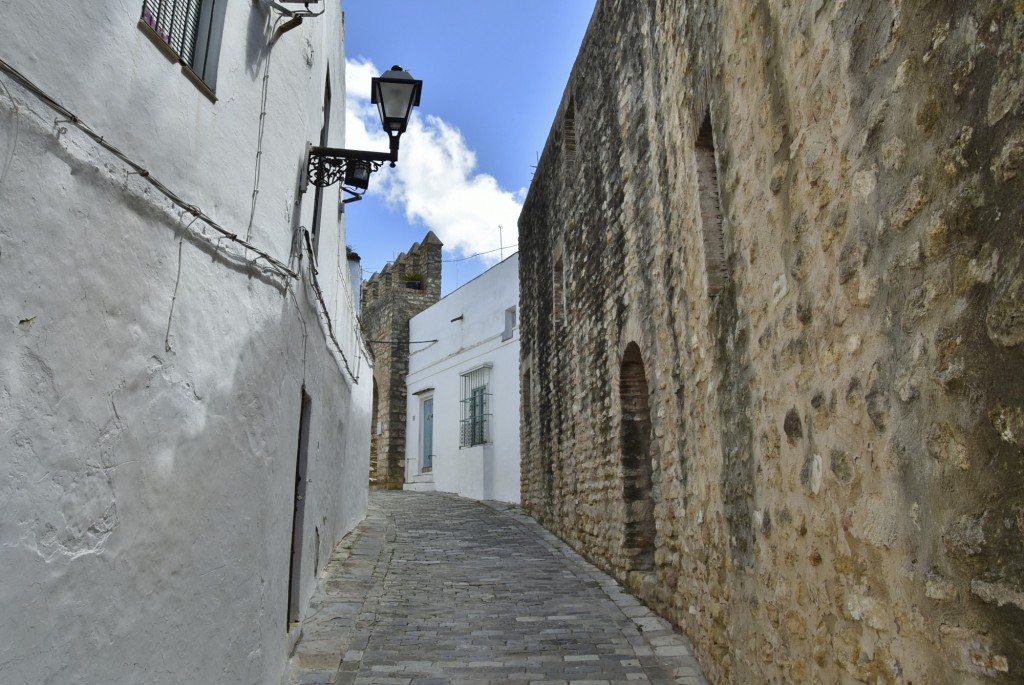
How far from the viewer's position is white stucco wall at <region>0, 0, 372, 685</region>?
2271 millimetres

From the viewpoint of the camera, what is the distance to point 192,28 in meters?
3.50

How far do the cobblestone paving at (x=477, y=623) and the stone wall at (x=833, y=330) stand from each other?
395 mm

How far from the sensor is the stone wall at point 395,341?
21.8m

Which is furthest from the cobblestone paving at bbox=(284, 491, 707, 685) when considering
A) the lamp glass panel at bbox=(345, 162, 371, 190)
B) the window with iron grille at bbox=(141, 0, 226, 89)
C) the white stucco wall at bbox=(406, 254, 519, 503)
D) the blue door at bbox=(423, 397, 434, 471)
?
the blue door at bbox=(423, 397, 434, 471)

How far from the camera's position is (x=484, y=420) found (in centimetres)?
1619

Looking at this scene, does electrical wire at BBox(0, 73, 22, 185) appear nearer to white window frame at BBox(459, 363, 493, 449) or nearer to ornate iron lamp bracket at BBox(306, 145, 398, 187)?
ornate iron lamp bracket at BBox(306, 145, 398, 187)

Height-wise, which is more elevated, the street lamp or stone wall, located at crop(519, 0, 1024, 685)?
the street lamp

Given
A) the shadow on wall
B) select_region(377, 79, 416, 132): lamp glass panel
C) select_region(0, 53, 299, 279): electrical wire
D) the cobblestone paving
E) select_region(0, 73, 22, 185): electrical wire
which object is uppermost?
select_region(377, 79, 416, 132): lamp glass panel

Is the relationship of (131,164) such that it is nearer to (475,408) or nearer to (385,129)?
(385,129)

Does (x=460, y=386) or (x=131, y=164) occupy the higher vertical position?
(x=460, y=386)

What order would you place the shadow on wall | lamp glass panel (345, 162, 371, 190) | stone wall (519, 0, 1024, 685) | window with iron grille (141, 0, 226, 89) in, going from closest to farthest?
1. stone wall (519, 0, 1024, 685)
2. the shadow on wall
3. window with iron grille (141, 0, 226, 89)
4. lamp glass panel (345, 162, 371, 190)

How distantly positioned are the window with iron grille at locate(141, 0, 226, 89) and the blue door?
1626 centimetres

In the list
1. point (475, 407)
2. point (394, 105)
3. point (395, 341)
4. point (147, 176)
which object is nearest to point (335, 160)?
point (394, 105)

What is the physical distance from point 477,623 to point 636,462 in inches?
80.3
